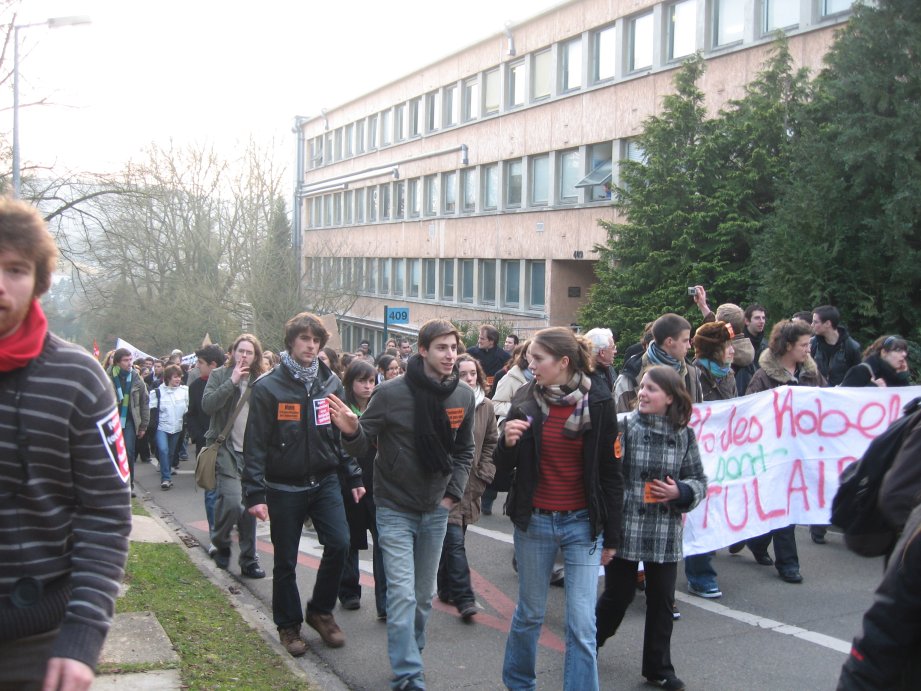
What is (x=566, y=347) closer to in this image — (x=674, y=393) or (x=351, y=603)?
(x=674, y=393)

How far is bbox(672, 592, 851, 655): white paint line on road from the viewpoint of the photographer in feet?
20.8

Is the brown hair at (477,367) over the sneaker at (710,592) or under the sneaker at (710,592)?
over

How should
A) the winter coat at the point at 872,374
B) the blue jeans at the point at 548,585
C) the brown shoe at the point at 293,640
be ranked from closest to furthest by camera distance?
the blue jeans at the point at 548,585, the brown shoe at the point at 293,640, the winter coat at the point at 872,374

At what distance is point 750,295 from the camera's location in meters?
19.2

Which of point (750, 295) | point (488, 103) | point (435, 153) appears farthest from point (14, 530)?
point (435, 153)

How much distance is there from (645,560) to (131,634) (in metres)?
3.19

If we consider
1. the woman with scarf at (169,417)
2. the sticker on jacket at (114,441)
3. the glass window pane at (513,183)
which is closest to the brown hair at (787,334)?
the sticker on jacket at (114,441)

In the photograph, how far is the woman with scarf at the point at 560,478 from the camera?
16.2 feet

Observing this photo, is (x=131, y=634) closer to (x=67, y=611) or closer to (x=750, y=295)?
(x=67, y=611)

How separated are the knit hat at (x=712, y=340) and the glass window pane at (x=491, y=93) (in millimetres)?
32286

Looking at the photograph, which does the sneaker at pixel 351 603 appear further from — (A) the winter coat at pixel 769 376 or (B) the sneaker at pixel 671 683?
(A) the winter coat at pixel 769 376

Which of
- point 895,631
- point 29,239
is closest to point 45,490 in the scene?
point 29,239

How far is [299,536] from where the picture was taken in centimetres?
638

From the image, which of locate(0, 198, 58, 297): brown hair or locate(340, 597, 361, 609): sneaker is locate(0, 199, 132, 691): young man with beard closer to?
locate(0, 198, 58, 297): brown hair
